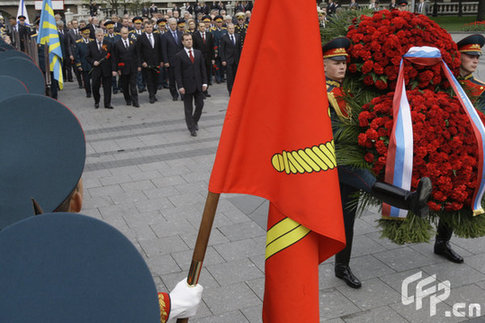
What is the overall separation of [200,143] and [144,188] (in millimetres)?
2408

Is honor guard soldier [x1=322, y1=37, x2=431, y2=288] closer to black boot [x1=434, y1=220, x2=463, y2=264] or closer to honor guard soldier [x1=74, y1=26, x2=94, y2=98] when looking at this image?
black boot [x1=434, y1=220, x2=463, y2=264]

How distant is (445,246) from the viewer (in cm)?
483

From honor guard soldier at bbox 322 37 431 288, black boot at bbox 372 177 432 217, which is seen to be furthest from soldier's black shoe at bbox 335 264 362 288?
black boot at bbox 372 177 432 217

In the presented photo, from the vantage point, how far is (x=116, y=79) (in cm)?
1600

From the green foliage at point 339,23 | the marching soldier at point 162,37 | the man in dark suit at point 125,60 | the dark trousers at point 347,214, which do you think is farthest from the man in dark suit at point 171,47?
the dark trousers at point 347,214

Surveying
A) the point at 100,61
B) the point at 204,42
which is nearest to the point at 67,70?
the point at 204,42

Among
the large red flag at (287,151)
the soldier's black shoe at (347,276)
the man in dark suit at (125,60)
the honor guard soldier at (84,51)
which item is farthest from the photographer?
the honor guard soldier at (84,51)

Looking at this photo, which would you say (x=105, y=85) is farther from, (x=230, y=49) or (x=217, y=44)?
(x=217, y=44)

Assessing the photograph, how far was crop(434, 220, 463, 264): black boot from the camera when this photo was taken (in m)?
4.77

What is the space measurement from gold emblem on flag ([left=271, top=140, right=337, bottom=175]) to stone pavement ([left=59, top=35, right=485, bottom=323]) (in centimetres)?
221

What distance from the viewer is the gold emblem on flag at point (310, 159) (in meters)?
2.00

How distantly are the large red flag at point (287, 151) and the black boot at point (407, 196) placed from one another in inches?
53.9

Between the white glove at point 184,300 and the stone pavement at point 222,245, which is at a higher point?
the white glove at point 184,300

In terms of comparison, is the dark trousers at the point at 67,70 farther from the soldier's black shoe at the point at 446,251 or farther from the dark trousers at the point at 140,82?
the soldier's black shoe at the point at 446,251
